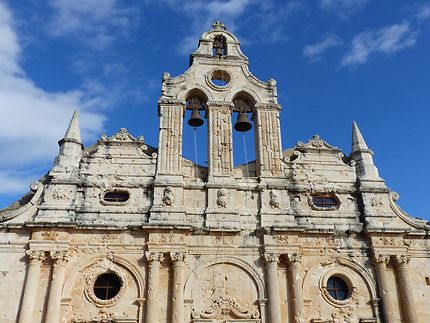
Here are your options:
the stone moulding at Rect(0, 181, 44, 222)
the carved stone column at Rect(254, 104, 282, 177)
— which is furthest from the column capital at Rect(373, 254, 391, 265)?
the stone moulding at Rect(0, 181, 44, 222)

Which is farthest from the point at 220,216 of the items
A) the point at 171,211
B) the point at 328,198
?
the point at 328,198

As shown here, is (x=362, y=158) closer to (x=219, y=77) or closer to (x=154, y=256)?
(x=219, y=77)

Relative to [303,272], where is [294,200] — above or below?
above

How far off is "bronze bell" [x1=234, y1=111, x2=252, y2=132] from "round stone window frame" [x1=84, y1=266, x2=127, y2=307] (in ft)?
23.7

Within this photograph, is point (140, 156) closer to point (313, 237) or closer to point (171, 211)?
point (171, 211)

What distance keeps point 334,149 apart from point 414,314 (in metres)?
6.33

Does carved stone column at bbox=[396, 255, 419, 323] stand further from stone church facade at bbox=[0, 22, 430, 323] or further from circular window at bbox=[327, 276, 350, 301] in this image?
circular window at bbox=[327, 276, 350, 301]

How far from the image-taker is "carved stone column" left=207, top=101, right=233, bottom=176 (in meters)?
17.1

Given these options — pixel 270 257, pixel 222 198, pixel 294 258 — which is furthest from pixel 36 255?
pixel 294 258

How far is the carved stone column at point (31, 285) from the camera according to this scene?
14.1m

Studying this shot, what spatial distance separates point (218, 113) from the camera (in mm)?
18125

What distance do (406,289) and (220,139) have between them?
7.95 metres

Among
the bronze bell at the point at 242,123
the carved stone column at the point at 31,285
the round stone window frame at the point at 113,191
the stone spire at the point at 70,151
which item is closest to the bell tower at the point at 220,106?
the bronze bell at the point at 242,123

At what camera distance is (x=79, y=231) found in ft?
50.9
